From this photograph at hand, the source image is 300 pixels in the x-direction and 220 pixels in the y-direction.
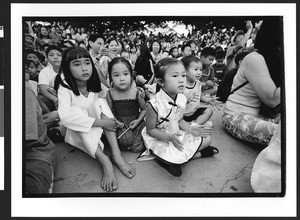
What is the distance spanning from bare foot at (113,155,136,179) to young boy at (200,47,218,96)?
30.5 inches

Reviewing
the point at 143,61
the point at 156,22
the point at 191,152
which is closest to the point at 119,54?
the point at 143,61

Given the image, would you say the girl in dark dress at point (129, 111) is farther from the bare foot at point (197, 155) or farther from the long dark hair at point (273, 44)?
the long dark hair at point (273, 44)

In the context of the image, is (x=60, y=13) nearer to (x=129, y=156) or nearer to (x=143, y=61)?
(x=143, y=61)

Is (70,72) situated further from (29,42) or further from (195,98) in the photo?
(195,98)

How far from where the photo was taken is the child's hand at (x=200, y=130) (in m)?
1.92

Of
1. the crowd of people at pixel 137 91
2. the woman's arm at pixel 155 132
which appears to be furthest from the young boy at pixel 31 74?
the woman's arm at pixel 155 132

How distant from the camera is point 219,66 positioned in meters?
2.02

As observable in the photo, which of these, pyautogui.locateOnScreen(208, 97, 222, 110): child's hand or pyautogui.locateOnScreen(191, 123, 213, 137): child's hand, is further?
pyautogui.locateOnScreen(208, 97, 222, 110): child's hand

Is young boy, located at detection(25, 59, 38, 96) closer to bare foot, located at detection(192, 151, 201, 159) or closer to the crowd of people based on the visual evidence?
the crowd of people

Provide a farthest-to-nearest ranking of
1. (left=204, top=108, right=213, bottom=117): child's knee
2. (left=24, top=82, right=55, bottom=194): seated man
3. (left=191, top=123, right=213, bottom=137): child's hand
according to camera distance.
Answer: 1. (left=204, top=108, right=213, bottom=117): child's knee
2. (left=191, top=123, right=213, bottom=137): child's hand
3. (left=24, top=82, right=55, bottom=194): seated man

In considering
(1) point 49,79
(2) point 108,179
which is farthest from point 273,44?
(1) point 49,79

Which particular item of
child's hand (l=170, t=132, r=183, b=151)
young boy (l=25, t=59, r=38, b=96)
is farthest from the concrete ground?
young boy (l=25, t=59, r=38, b=96)

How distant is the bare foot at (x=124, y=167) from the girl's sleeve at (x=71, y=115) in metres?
0.29

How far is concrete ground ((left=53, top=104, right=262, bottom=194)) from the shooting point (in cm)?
186
